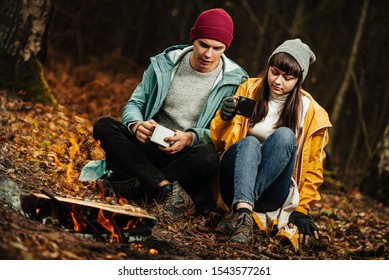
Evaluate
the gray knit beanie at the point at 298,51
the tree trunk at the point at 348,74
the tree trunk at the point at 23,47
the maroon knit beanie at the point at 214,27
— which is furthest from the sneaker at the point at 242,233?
the tree trunk at the point at 348,74

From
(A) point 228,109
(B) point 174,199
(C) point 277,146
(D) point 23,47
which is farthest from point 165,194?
(D) point 23,47

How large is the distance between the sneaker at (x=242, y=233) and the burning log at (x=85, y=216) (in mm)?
667

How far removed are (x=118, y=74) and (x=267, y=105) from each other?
7400 millimetres

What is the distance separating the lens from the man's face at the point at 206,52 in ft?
16.3

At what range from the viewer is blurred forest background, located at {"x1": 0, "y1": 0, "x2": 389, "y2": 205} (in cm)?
1245

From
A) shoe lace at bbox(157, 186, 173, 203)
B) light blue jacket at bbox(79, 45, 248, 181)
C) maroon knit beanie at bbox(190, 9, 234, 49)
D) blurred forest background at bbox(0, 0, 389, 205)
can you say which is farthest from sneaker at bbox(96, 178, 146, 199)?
blurred forest background at bbox(0, 0, 389, 205)

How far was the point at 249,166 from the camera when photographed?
4.48 meters

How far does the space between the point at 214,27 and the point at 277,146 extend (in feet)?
3.63

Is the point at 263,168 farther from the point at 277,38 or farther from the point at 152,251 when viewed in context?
the point at 277,38

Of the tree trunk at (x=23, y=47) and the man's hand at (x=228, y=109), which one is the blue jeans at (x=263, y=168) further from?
the tree trunk at (x=23, y=47)

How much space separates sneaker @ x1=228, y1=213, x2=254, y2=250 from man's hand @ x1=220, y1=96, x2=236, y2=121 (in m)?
0.75

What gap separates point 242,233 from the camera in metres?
4.27

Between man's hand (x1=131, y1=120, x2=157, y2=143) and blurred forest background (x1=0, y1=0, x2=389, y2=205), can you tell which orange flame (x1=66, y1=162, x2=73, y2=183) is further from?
blurred forest background (x1=0, y1=0, x2=389, y2=205)

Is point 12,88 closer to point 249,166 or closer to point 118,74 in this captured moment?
point 249,166
